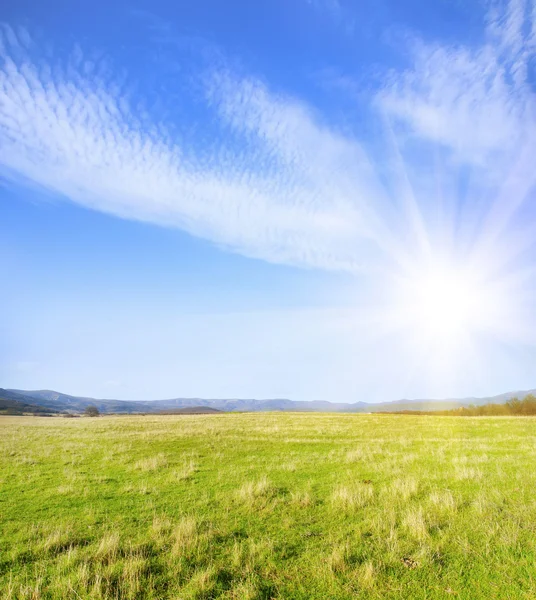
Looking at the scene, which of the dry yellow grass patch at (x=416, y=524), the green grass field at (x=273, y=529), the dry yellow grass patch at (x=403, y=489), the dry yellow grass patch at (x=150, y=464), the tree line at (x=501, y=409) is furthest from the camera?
the tree line at (x=501, y=409)

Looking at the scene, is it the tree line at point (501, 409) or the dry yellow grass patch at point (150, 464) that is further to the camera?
the tree line at point (501, 409)

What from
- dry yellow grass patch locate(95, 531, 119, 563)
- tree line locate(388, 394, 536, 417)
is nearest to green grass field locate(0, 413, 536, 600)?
dry yellow grass patch locate(95, 531, 119, 563)

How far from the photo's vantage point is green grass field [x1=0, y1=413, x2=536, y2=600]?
694cm

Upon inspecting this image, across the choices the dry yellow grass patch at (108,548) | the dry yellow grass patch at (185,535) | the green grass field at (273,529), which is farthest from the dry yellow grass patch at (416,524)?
the dry yellow grass patch at (108,548)

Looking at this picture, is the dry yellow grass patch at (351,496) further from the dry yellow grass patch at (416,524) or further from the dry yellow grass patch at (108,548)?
the dry yellow grass patch at (108,548)

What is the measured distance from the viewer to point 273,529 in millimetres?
9797

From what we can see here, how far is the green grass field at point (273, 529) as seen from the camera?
694cm

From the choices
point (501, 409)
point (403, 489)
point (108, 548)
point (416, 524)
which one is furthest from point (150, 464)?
point (501, 409)

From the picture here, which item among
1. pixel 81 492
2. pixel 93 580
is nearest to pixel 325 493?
pixel 93 580

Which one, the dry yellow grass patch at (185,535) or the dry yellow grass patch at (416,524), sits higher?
the dry yellow grass patch at (416,524)

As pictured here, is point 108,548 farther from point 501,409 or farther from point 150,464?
point 501,409

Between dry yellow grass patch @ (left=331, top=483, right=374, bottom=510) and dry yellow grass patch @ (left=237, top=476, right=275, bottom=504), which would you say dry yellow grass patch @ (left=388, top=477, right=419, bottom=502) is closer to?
dry yellow grass patch @ (left=331, top=483, right=374, bottom=510)

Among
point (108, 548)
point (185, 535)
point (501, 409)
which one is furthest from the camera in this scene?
point (501, 409)

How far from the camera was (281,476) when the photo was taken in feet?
→ 52.9
